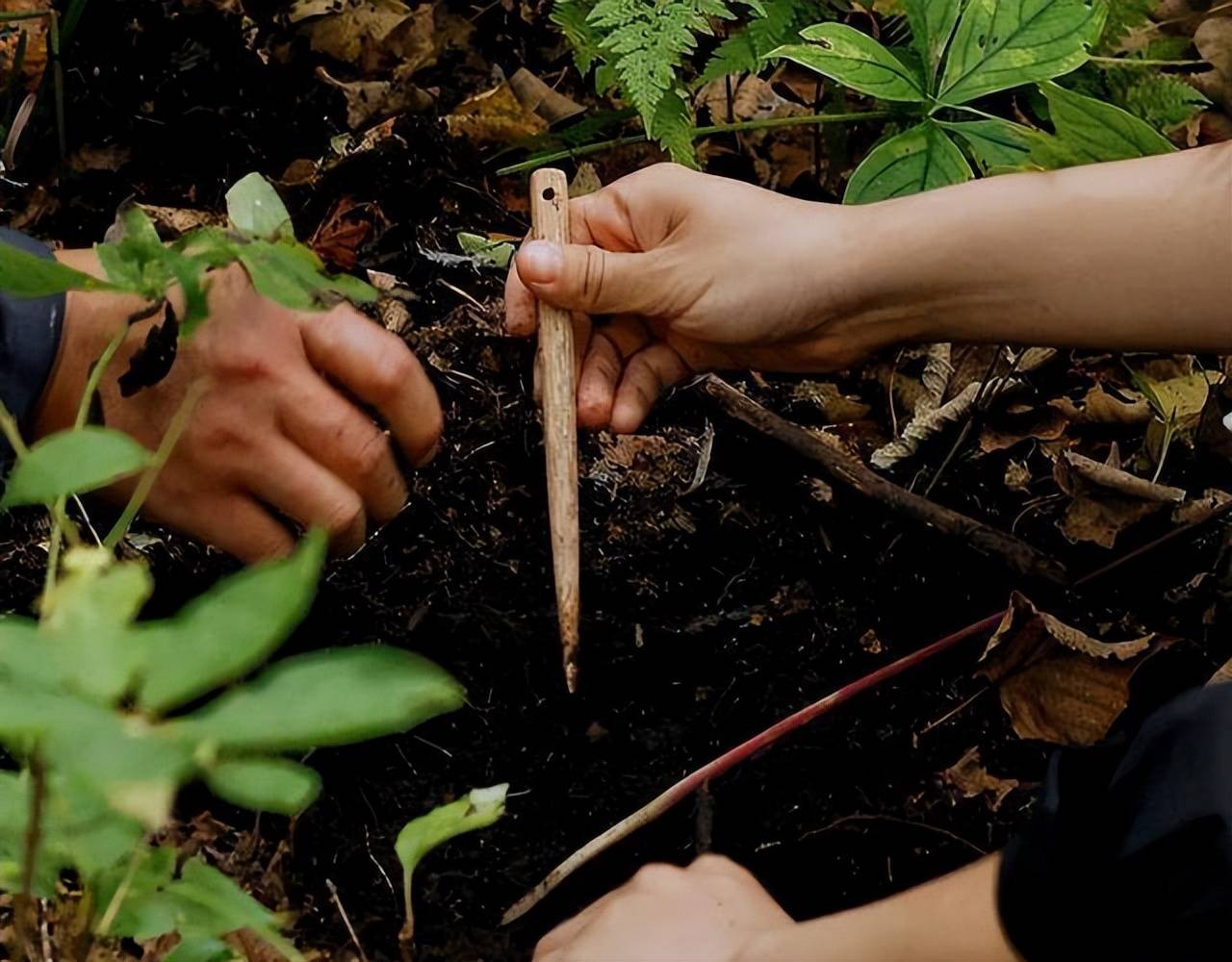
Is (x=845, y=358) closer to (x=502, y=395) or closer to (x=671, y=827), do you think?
(x=502, y=395)

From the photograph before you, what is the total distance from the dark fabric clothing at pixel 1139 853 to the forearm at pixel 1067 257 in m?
0.71

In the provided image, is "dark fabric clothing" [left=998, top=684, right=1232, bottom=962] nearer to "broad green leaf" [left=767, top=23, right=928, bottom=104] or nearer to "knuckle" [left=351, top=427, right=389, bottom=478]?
"knuckle" [left=351, top=427, right=389, bottom=478]

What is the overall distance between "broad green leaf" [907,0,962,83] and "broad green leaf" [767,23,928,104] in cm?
4

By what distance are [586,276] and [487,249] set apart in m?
0.43

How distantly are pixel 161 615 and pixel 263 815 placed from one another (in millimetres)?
301

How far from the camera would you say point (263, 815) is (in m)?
1.50

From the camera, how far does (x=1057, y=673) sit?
1.62 meters

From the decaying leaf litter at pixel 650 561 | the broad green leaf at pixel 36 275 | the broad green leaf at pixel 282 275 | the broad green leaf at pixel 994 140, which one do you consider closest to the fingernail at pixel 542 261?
the decaying leaf litter at pixel 650 561

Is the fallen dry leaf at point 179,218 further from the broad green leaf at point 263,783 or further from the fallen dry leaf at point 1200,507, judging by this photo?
the broad green leaf at point 263,783

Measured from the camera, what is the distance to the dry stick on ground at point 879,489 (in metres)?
1.71

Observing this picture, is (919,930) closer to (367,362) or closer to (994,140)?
(367,362)

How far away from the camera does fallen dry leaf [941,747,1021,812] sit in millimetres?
1576

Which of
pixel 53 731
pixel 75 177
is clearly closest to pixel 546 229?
pixel 75 177

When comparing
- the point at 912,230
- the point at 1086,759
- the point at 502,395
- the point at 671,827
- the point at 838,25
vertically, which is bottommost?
the point at 671,827
